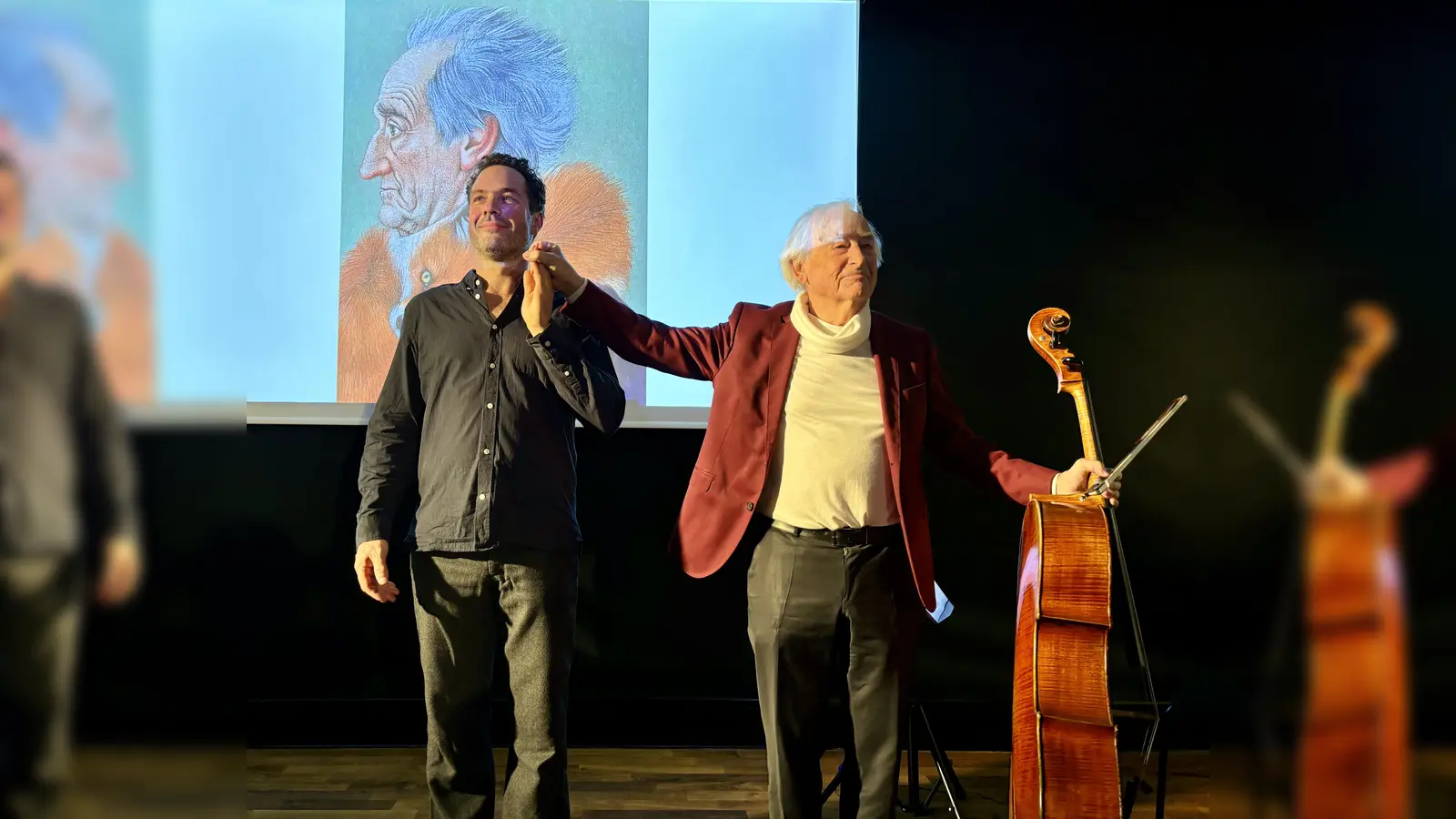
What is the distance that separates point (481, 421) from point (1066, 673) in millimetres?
1336

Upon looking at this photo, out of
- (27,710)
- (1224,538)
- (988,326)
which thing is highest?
(988,326)

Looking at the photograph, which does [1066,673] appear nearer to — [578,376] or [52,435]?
[578,376]

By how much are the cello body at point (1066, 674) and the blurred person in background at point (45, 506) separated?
1893mm

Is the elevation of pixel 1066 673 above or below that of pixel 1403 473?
below

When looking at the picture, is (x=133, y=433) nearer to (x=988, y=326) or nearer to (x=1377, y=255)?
(x=1377, y=255)

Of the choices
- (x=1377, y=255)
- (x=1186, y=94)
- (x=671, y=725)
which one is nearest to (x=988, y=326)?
(x=1186, y=94)

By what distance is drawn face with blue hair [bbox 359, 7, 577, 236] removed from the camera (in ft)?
11.6

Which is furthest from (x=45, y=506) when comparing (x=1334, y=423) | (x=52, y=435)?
(x=1334, y=423)

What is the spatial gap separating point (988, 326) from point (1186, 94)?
1084mm

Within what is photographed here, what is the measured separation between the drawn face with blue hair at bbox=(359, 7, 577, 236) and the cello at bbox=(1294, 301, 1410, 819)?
3.40m

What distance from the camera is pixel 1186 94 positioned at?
3.72 meters

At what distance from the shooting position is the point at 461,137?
3.57m

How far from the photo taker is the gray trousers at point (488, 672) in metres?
2.17

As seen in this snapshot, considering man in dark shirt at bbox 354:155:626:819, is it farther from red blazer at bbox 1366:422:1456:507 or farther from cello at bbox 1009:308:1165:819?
red blazer at bbox 1366:422:1456:507
